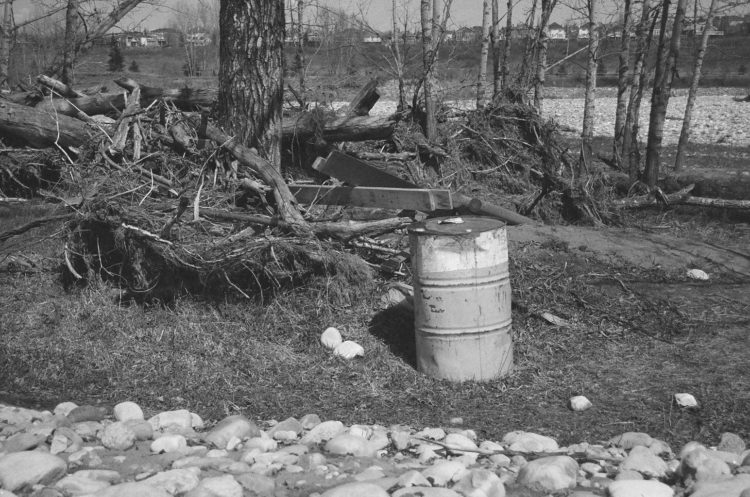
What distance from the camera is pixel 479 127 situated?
35.2 feet

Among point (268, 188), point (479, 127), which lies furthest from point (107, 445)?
point (479, 127)

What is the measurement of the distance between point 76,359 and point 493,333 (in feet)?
9.62

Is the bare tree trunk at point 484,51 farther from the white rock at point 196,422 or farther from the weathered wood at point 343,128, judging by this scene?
the white rock at point 196,422

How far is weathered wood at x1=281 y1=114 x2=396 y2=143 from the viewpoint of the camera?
8.92 meters

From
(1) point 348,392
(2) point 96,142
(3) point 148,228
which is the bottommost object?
(1) point 348,392

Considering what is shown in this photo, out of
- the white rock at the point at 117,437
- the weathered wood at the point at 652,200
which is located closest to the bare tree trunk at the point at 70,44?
the weathered wood at the point at 652,200

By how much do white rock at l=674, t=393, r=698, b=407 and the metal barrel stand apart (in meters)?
1.11

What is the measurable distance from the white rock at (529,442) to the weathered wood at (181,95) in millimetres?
6102

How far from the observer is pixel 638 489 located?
11.3ft

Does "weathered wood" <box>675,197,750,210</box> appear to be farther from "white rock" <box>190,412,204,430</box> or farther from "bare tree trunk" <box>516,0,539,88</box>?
"white rock" <box>190,412,204,430</box>

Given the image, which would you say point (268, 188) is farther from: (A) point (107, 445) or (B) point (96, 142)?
(A) point (107, 445)

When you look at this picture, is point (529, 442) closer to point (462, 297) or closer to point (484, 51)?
point (462, 297)

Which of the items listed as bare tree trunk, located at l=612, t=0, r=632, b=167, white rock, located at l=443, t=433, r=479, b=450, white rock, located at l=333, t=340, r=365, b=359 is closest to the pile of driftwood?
white rock, located at l=333, t=340, r=365, b=359

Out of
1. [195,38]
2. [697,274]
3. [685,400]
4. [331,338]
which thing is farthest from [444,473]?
[195,38]
